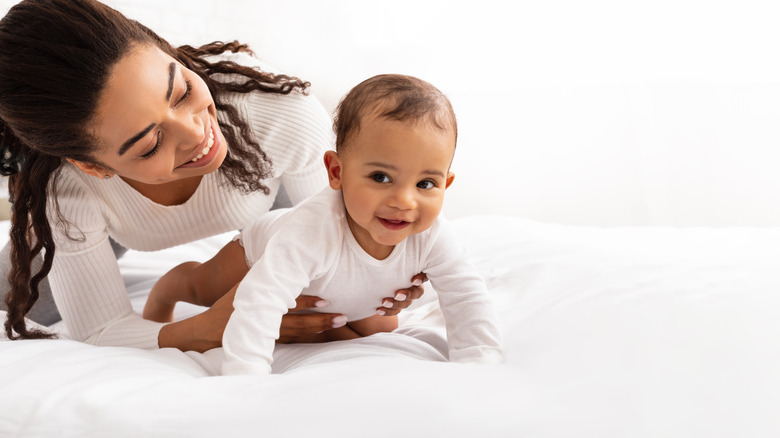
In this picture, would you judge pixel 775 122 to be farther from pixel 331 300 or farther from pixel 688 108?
pixel 331 300

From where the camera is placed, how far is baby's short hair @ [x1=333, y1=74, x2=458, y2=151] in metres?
1.01

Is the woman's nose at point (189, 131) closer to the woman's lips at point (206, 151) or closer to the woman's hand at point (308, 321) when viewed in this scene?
the woman's lips at point (206, 151)

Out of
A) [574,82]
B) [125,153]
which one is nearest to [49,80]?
[125,153]

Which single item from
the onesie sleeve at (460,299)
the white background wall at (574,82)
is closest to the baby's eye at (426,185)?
the onesie sleeve at (460,299)

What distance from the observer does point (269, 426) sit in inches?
30.6

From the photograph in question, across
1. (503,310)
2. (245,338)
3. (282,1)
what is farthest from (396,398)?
(282,1)

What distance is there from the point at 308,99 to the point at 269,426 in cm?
96

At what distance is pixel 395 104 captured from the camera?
3.33 ft

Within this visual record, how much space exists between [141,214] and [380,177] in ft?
2.38

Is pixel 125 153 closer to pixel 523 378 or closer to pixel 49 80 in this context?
pixel 49 80

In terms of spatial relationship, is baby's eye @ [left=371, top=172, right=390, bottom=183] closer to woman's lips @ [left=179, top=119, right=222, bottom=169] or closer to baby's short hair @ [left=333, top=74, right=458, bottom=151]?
baby's short hair @ [left=333, top=74, right=458, bottom=151]

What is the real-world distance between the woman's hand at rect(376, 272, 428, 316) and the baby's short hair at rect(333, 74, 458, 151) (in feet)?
1.03

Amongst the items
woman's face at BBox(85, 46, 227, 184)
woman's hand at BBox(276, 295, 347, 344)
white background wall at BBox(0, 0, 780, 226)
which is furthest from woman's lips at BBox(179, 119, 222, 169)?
white background wall at BBox(0, 0, 780, 226)

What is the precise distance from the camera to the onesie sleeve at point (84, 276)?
138 centimetres
